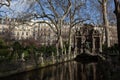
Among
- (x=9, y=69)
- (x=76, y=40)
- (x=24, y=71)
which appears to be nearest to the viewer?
(x=9, y=69)

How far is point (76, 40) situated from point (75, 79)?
3849 centimetres

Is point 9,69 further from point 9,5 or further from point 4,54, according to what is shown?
point 9,5

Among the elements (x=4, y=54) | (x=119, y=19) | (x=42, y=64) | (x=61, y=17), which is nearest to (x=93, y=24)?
(x=61, y=17)

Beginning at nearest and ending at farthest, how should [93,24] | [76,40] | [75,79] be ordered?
[75,79] → [93,24] → [76,40]

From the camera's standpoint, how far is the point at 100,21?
5684 cm

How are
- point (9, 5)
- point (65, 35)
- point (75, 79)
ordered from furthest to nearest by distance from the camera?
point (65, 35), point (9, 5), point (75, 79)

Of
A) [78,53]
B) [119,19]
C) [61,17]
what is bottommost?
[78,53]

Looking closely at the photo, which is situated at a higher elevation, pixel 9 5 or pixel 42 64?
pixel 9 5

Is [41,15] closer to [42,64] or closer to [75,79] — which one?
[42,64]

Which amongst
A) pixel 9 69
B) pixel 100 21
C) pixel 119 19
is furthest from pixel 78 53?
pixel 119 19

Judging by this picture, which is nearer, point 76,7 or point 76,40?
point 76,7

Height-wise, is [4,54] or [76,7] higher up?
[76,7]

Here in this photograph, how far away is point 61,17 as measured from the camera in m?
42.0

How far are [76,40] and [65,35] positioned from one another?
86.8 ft
